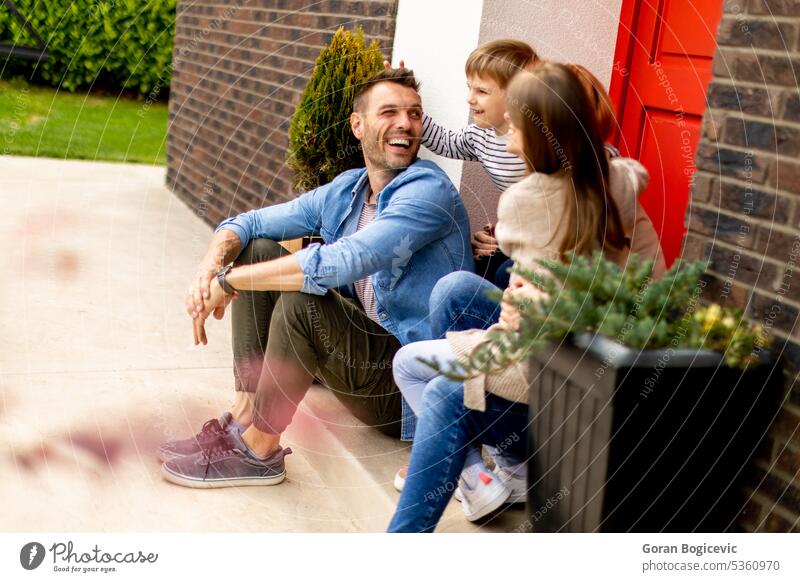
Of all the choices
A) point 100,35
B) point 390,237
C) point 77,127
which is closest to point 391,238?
point 390,237

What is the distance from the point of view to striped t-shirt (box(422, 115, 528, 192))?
3166 millimetres

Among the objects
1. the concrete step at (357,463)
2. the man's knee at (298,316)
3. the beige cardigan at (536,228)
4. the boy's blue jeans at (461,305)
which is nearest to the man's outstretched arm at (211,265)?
the man's knee at (298,316)

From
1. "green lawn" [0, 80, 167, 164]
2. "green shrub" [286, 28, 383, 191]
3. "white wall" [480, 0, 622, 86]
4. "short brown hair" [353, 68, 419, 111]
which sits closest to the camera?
"short brown hair" [353, 68, 419, 111]

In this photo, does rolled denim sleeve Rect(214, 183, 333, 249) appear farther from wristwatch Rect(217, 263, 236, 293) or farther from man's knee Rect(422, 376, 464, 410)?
man's knee Rect(422, 376, 464, 410)

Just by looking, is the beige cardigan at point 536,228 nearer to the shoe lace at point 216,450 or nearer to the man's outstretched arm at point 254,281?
the man's outstretched arm at point 254,281

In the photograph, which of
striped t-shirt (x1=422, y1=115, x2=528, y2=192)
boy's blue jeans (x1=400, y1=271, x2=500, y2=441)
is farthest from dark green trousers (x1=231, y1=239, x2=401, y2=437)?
striped t-shirt (x1=422, y1=115, x2=528, y2=192)

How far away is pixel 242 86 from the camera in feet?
20.0

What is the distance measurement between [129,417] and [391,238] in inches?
49.2

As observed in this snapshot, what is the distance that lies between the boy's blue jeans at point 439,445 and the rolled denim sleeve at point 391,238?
0.61 meters

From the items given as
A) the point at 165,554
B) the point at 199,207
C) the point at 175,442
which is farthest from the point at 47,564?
the point at 199,207

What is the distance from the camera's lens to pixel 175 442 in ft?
10.3

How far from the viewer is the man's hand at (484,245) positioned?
3.26 m

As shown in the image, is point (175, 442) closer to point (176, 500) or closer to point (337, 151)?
point (176, 500)

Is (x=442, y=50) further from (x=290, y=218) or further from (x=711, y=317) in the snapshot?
(x=711, y=317)
